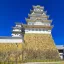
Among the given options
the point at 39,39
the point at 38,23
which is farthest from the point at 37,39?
the point at 38,23

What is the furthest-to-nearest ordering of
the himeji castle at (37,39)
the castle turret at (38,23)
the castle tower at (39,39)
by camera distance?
the castle turret at (38,23), the castle tower at (39,39), the himeji castle at (37,39)

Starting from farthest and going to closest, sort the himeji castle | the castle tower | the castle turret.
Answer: the castle turret, the castle tower, the himeji castle

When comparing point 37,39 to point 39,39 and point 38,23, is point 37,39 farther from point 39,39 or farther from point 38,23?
point 38,23

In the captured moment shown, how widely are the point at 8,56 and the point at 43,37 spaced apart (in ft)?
28.6

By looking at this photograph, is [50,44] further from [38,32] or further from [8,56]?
[8,56]

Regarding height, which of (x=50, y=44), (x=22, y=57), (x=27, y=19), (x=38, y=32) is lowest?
(x=22, y=57)

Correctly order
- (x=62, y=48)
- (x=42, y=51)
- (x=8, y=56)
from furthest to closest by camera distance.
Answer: (x=62, y=48), (x=42, y=51), (x=8, y=56)

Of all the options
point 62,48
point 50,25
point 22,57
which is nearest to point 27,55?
point 22,57

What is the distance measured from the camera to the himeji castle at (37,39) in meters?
40.1

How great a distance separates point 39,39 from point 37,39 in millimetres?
401

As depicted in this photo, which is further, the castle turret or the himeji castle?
the castle turret

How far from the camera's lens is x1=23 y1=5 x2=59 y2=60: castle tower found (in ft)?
134

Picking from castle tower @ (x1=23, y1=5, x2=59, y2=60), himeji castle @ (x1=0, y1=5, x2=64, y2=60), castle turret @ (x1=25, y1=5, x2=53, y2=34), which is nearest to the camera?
himeji castle @ (x1=0, y1=5, x2=64, y2=60)

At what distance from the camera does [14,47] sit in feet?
130
